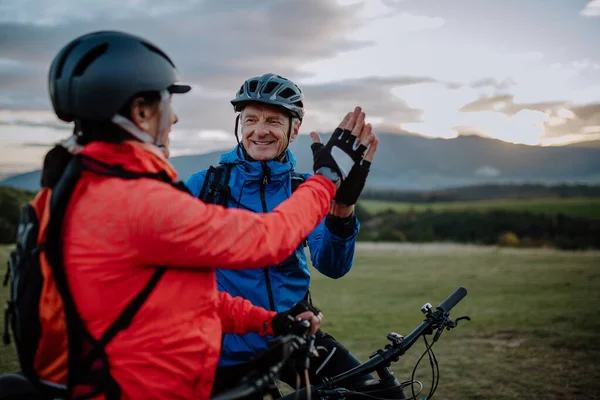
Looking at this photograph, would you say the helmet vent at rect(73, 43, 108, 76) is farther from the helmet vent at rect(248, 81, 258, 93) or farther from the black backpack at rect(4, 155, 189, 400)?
the helmet vent at rect(248, 81, 258, 93)

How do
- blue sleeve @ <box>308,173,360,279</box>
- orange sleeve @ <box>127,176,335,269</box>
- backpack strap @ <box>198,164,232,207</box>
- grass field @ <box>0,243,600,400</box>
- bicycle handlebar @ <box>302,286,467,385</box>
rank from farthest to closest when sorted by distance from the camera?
1. grass field @ <box>0,243,600,400</box>
2. backpack strap @ <box>198,164,232,207</box>
3. blue sleeve @ <box>308,173,360,279</box>
4. bicycle handlebar @ <box>302,286,467,385</box>
5. orange sleeve @ <box>127,176,335,269</box>

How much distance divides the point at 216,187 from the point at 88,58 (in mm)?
1653

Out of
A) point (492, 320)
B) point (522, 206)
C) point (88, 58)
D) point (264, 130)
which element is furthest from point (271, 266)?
point (522, 206)

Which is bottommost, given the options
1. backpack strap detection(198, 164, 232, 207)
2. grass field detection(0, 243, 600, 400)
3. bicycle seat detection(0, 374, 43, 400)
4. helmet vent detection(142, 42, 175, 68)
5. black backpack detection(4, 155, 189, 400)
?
grass field detection(0, 243, 600, 400)

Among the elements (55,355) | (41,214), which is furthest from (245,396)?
(41,214)

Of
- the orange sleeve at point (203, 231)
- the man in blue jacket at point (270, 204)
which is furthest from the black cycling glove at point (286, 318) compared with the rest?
the orange sleeve at point (203, 231)

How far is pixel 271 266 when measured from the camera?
3.59 metres

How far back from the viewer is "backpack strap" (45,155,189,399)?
6.27 ft

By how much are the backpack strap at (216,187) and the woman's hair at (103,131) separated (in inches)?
61.5

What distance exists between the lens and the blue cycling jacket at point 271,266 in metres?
3.48

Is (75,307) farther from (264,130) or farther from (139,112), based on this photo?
(264,130)

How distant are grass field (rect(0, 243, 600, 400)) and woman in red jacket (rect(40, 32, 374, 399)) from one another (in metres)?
5.89

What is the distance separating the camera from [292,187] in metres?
3.83

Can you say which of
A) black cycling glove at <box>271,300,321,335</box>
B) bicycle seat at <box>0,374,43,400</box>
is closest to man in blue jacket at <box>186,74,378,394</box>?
black cycling glove at <box>271,300,321,335</box>
